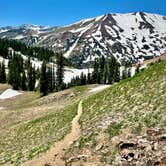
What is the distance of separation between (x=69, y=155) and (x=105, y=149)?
351cm

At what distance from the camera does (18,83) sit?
180500 millimetres

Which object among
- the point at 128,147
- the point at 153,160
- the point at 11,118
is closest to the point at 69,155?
the point at 128,147

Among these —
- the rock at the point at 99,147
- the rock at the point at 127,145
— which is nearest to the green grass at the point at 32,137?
the rock at the point at 99,147

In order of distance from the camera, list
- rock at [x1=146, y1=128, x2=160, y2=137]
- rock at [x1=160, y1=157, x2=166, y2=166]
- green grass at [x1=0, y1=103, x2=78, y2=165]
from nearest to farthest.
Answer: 1. rock at [x1=160, y1=157, x2=166, y2=166]
2. rock at [x1=146, y1=128, x2=160, y2=137]
3. green grass at [x1=0, y1=103, x2=78, y2=165]

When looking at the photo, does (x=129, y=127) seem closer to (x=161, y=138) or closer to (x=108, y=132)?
(x=108, y=132)

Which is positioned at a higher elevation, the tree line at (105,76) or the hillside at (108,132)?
the tree line at (105,76)

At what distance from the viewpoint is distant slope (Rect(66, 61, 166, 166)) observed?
29531 millimetres

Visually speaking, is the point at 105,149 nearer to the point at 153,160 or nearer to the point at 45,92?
the point at 153,160

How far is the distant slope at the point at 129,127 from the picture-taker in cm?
2953

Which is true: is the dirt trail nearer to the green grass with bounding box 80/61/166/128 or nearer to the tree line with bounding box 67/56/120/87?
the green grass with bounding box 80/61/166/128

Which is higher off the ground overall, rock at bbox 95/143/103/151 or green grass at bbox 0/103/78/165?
rock at bbox 95/143/103/151

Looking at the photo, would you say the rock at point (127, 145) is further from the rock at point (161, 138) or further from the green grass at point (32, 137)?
the green grass at point (32, 137)

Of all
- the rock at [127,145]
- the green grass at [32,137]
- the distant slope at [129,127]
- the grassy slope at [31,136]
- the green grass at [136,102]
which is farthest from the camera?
the grassy slope at [31,136]

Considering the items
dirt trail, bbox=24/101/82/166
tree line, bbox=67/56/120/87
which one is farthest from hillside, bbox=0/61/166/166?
tree line, bbox=67/56/120/87
